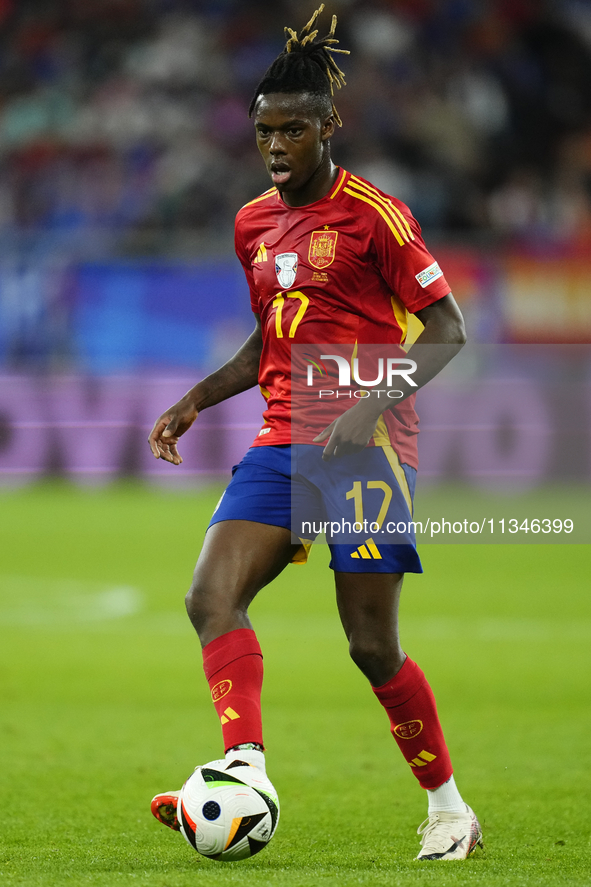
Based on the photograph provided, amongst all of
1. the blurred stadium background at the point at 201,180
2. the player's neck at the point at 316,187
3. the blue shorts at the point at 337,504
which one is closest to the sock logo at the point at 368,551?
the blue shorts at the point at 337,504

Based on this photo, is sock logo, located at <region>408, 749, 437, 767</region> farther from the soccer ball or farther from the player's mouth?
the player's mouth

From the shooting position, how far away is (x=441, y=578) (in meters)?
9.76

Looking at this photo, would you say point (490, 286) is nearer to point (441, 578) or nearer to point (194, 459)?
point (194, 459)

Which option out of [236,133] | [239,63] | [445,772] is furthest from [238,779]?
[239,63]

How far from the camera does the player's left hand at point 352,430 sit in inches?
133

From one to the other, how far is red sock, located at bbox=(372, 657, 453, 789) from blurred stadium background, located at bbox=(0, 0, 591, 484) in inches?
400

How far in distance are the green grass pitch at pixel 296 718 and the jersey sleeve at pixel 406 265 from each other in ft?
5.08

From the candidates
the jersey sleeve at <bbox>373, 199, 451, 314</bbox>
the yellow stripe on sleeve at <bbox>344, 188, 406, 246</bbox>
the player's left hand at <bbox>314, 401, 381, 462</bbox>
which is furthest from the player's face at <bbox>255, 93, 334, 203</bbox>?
the player's left hand at <bbox>314, 401, 381, 462</bbox>

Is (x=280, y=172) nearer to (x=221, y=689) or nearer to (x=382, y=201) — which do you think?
(x=382, y=201)

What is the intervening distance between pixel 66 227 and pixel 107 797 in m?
12.9

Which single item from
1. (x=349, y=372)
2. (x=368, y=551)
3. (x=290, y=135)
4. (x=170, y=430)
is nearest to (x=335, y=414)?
(x=349, y=372)

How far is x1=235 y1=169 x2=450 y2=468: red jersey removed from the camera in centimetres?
351

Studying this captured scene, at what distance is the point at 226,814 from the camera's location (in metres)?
2.89

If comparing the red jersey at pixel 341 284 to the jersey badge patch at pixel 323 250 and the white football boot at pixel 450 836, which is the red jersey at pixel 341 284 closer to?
the jersey badge patch at pixel 323 250
